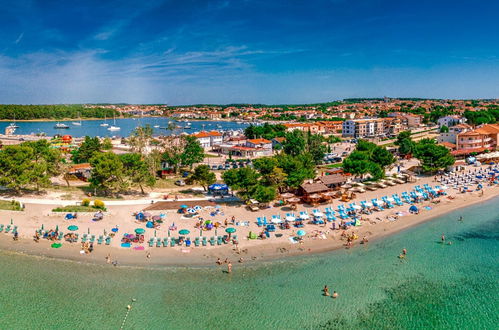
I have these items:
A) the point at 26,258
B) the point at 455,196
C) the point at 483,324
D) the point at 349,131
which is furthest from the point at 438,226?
the point at 349,131

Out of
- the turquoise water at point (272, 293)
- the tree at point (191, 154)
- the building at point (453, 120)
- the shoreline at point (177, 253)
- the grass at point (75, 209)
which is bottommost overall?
the turquoise water at point (272, 293)

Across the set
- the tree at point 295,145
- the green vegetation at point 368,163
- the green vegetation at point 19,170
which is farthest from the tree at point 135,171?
the tree at point 295,145

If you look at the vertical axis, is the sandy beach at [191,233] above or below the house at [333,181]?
below

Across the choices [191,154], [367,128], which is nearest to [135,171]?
[191,154]

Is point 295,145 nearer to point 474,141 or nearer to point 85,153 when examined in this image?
point 85,153

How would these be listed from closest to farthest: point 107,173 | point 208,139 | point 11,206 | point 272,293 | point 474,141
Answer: point 272,293 → point 11,206 → point 107,173 → point 474,141 → point 208,139

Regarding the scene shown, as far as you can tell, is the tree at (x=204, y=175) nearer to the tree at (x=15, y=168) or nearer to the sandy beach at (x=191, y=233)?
the sandy beach at (x=191, y=233)
